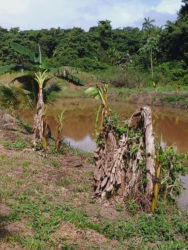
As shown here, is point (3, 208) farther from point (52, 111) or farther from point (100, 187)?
point (52, 111)

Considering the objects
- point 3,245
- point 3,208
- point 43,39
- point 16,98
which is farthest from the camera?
point 43,39

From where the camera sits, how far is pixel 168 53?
42.4 m

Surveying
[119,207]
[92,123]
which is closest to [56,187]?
[119,207]

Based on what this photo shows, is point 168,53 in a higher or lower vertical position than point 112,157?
higher

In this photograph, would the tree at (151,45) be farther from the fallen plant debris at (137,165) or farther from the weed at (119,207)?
the weed at (119,207)

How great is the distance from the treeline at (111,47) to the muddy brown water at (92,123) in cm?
774

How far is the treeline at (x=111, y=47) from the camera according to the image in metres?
39.3

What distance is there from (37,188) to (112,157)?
1.63 m

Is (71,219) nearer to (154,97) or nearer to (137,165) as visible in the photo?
(137,165)

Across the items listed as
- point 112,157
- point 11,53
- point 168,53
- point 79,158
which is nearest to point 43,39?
point 11,53

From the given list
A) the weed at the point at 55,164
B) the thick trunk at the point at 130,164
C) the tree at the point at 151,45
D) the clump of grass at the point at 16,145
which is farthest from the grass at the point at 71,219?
the tree at the point at 151,45

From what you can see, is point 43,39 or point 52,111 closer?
point 52,111

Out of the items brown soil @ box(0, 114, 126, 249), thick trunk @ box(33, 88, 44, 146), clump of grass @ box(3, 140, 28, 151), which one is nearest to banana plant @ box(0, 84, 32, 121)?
thick trunk @ box(33, 88, 44, 146)

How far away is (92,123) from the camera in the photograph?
69.6 feet
